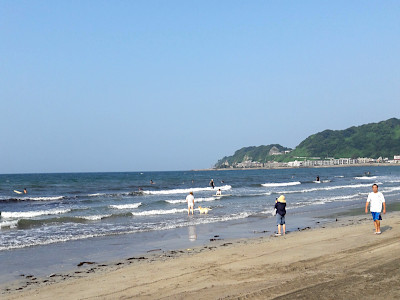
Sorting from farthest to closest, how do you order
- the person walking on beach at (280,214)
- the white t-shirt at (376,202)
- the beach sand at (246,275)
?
the person walking on beach at (280,214) → the white t-shirt at (376,202) → the beach sand at (246,275)

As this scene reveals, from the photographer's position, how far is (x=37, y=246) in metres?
14.1

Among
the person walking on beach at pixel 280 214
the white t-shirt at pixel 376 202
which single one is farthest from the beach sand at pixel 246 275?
the person walking on beach at pixel 280 214

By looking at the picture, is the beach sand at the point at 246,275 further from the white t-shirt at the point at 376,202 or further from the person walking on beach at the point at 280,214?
the person walking on beach at the point at 280,214

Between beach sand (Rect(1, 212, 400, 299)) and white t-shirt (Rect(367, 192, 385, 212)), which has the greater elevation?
white t-shirt (Rect(367, 192, 385, 212))

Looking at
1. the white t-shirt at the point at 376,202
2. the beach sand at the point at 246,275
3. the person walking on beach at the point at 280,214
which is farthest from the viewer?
the person walking on beach at the point at 280,214

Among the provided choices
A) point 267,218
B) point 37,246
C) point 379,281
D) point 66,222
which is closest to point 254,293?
point 379,281

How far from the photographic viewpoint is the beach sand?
721cm

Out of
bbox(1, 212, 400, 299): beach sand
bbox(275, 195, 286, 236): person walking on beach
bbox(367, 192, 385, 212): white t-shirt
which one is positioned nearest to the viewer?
bbox(1, 212, 400, 299): beach sand

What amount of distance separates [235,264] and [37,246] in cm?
762

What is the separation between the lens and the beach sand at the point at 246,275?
7211 millimetres

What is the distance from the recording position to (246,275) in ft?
28.1

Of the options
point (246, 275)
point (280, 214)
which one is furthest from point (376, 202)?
point (246, 275)

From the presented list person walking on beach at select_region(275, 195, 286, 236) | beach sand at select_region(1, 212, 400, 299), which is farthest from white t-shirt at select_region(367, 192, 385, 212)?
person walking on beach at select_region(275, 195, 286, 236)

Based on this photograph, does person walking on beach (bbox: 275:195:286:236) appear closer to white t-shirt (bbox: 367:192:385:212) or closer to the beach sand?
white t-shirt (bbox: 367:192:385:212)
